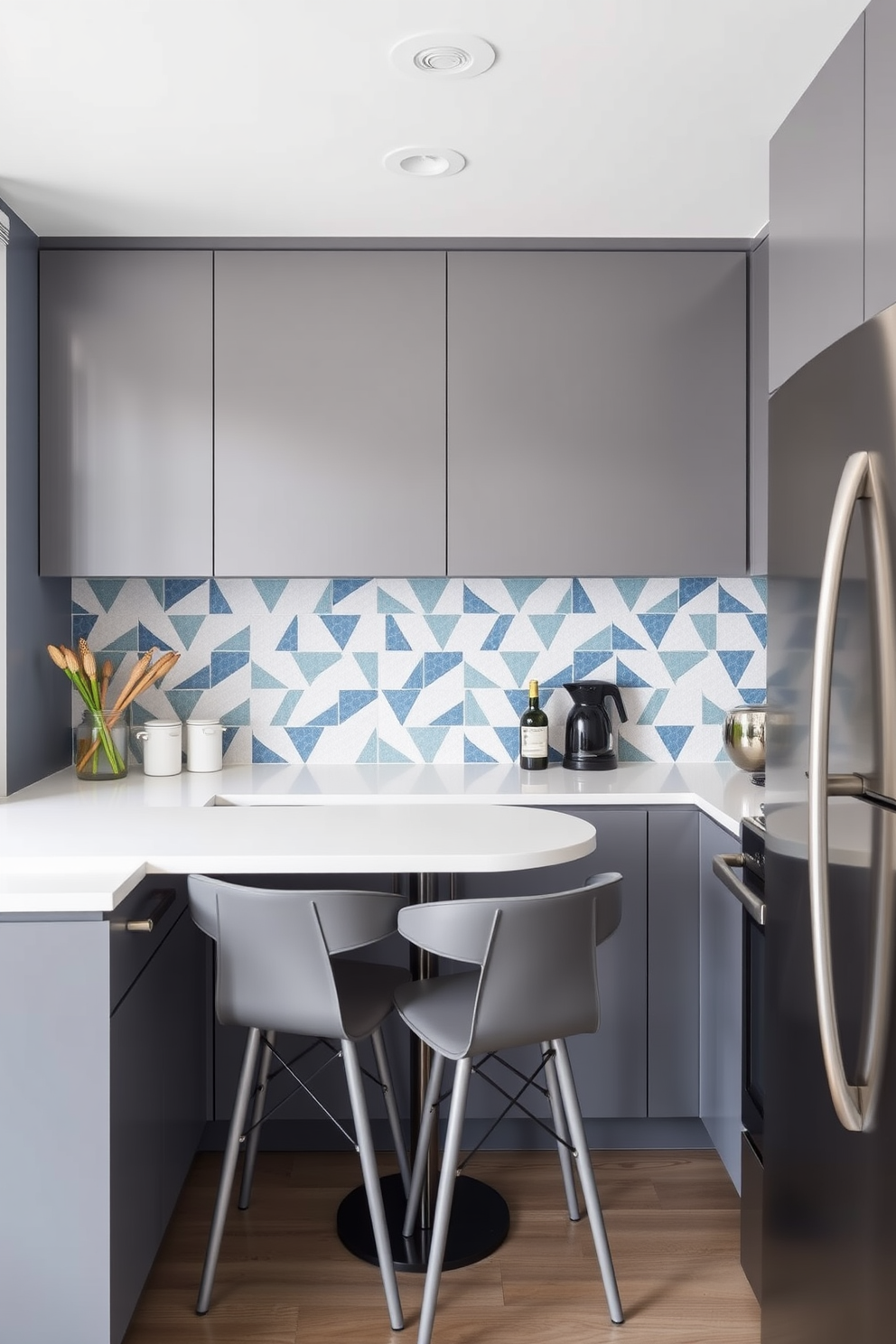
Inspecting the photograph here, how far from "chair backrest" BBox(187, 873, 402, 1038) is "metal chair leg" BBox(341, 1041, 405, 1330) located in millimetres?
105

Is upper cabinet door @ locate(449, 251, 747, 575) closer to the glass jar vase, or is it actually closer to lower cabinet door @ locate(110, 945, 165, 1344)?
the glass jar vase

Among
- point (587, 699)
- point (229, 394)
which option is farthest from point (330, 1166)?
point (229, 394)

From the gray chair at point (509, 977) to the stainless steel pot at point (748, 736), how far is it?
97cm

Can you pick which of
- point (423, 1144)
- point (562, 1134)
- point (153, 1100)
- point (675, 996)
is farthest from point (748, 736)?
point (153, 1100)

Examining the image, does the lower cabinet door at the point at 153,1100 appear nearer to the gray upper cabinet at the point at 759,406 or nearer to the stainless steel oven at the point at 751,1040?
the stainless steel oven at the point at 751,1040

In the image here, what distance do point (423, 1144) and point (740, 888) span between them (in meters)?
0.84

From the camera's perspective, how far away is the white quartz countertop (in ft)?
5.86

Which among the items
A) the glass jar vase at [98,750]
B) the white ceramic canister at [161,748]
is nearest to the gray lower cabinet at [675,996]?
the white ceramic canister at [161,748]

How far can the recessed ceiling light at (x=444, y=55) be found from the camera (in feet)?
5.74

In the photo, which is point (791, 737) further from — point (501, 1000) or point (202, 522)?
point (202, 522)

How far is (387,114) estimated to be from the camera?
2.01 metres

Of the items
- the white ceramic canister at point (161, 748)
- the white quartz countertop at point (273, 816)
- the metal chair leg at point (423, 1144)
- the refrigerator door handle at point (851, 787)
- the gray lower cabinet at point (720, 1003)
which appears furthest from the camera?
the white ceramic canister at point (161, 748)

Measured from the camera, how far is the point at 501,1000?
5.88ft

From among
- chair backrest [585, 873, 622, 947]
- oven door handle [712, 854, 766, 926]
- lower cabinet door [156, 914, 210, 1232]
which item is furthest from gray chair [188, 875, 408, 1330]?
oven door handle [712, 854, 766, 926]
